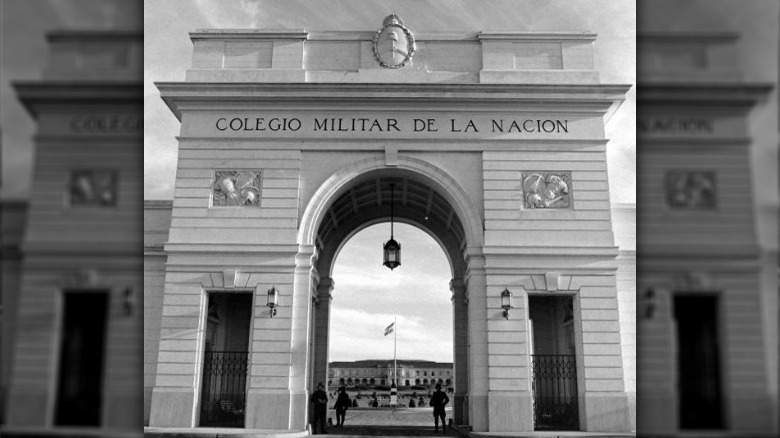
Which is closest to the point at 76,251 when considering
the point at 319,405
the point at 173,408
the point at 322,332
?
the point at 173,408

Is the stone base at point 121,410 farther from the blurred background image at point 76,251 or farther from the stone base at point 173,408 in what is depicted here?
the stone base at point 173,408

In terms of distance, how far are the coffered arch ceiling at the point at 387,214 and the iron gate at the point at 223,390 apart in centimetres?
488

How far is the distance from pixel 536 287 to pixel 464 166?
4.28 meters

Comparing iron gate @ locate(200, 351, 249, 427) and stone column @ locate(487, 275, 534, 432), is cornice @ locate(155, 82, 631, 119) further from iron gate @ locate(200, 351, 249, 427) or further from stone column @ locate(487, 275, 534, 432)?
iron gate @ locate(200, 351, 249, 427)

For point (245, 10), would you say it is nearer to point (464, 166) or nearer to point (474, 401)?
point (464, 166)

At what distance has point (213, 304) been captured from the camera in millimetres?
21766

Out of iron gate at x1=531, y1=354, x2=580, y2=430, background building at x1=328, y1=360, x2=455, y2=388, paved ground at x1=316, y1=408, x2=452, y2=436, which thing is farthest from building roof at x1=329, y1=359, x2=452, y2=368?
iron gate at x1=531, y1=354, x2=580, y2=430

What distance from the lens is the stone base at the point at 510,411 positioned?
17.2m

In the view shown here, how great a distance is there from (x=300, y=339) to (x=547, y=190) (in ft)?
28.2

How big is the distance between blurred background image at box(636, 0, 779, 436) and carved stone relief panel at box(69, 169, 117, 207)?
1364mm

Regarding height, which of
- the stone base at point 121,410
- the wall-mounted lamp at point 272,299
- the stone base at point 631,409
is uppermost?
the wall-mounted lamp at point 272,299

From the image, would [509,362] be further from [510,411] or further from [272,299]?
[272,299]

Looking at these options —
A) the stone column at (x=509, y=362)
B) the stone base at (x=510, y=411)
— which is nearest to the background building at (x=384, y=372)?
the stone column at (x=509, y=362)

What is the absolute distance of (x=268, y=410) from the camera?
687 inches
